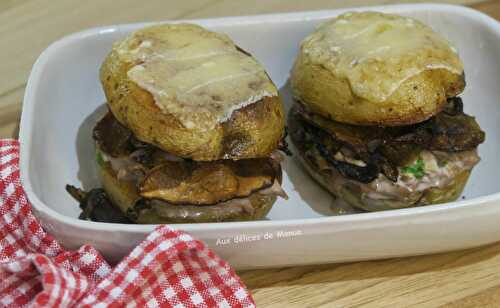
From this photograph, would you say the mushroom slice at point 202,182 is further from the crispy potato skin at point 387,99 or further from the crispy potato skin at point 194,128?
the crispy potato skin at point 387,99

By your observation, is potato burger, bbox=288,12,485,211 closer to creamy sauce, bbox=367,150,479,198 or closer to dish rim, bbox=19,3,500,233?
creamy sauce, bbox=367,150,479,198

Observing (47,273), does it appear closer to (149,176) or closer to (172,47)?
(149,176)

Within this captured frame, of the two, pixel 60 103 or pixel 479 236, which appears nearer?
pixel 479 236

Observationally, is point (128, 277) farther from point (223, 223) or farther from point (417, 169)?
point (417, 169)

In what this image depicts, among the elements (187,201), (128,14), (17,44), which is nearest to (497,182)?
(187,201)

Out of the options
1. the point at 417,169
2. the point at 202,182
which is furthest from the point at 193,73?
the point at 417,169

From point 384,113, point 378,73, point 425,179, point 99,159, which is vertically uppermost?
point 378,73
